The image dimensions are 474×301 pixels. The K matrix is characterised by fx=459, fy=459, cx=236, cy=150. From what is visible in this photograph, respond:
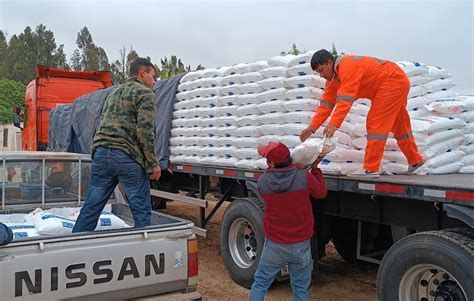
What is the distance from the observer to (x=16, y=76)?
5447 cm

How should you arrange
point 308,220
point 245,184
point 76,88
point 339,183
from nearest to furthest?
point 308,220, point 339,183, point 245,184, point 76,88

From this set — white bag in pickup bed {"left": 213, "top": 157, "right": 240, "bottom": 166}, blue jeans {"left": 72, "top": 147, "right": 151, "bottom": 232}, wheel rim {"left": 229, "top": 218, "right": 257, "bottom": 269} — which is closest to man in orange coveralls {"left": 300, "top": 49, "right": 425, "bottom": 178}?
white bag in pickup bed {"left": 213, "top": 157, "right": 240, "bottom": 166}

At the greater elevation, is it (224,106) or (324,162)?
(224,106)

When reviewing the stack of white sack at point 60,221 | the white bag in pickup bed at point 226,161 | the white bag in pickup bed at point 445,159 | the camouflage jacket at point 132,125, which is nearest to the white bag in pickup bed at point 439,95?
the white bag in pickup bed at point 445,159

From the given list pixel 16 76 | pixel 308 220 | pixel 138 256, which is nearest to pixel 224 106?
pixel 308 220

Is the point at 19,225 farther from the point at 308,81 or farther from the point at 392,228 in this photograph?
the point at 392,228

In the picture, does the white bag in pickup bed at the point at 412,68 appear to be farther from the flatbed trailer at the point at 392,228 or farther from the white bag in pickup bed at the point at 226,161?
the white bag in pickup bed at the point at 226,161

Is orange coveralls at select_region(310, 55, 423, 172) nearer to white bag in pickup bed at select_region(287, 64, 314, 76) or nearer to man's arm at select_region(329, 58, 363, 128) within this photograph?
man's arm at select_region(329, 58, 363, 128)

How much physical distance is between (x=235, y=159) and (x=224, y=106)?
2.39 feet

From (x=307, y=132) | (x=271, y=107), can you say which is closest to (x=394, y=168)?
(x=307, y=132)

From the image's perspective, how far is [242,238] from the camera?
5496 mm

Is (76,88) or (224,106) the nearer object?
(224,106)

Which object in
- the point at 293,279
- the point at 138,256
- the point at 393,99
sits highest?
the point at 393,99

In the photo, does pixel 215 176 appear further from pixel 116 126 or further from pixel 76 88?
pixel 76 88
